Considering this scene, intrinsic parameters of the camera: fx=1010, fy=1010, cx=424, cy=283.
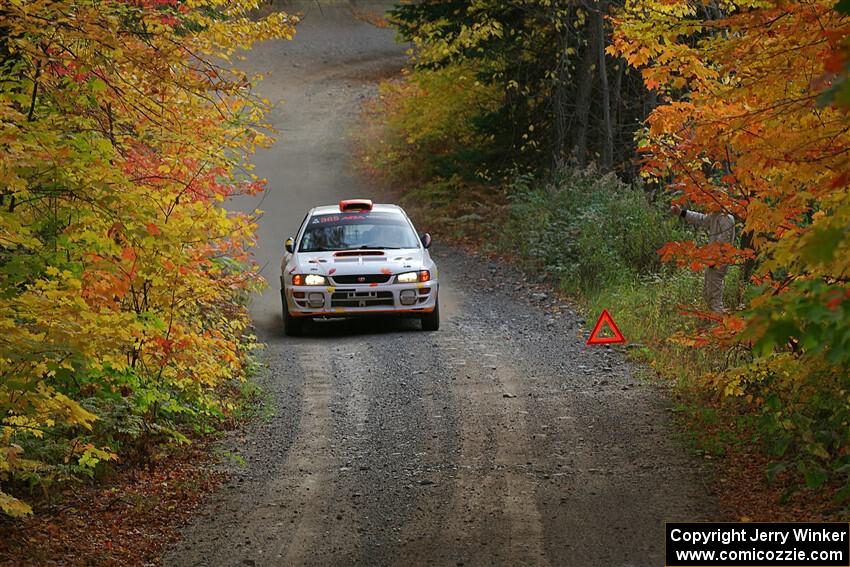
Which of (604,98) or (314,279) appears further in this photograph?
(604,98)

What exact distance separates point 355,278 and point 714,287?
488 cm

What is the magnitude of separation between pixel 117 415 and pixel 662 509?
476cm

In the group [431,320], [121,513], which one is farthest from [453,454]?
[431,320]

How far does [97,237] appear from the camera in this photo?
7555mm

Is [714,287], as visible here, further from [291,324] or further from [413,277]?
[291,324]

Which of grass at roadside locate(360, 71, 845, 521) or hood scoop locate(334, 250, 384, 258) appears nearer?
grass at roadside locate(360, 71, 845, 521)

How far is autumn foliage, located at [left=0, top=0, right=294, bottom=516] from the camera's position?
260 inches

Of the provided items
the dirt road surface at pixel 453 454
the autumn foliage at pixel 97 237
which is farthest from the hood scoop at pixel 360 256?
the autumn foliage at pixel 97 237

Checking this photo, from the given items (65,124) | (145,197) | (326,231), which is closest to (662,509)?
(145,197)

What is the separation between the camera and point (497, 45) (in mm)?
23797

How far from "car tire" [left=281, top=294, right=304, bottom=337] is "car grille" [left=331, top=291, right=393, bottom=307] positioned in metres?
0.89

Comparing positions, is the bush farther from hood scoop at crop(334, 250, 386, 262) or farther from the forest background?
hood scoop at crop(334, 250, 386, 262)

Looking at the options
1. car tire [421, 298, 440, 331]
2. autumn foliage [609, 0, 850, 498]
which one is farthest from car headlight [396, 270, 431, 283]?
autumn foliage [609, 0, 850, 498]

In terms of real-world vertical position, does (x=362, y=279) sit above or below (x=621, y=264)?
above
